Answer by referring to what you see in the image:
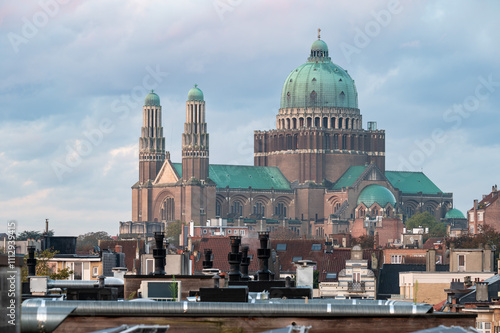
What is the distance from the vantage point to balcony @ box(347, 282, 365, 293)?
71.2 meters

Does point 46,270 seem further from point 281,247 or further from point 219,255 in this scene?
point 281,247

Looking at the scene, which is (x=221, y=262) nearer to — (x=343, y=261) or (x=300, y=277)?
(x=343, y=261)

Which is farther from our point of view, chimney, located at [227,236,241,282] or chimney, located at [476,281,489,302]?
chimney, located at [476,281,489,302]

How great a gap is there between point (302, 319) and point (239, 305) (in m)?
0.97

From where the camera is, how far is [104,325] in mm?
21656

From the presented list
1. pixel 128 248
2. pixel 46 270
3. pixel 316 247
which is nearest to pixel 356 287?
pixel 46 270

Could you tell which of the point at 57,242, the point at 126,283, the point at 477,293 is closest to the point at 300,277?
the point at 477,293

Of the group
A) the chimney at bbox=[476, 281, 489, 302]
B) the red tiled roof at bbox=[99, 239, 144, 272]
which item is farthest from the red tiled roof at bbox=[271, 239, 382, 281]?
the chimney at bbox=[476, 281, 489, 302]

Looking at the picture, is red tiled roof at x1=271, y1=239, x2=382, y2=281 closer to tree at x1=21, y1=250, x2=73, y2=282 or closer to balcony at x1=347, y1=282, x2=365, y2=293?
balcony at x1=347, y1=282, x2=365, y2=293

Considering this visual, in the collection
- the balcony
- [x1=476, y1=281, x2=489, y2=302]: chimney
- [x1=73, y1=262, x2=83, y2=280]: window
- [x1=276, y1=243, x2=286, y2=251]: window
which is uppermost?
[x1=276, y1=243, x2=286, y2=251]: window

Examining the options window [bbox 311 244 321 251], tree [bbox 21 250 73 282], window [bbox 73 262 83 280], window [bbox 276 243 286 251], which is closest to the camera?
tree [bbox 21 250 73 282]

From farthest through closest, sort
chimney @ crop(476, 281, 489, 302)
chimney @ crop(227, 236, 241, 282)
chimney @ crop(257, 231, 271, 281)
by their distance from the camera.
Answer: chimney @ crop(476, 281, 489, 302), chimney @ crop(257, 231, 271, 281), chimney @ crop(227, 236, 241, 282)

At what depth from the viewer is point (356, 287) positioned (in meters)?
71.9

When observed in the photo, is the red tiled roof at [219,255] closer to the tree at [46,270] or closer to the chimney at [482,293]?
the tree at [46,270]
